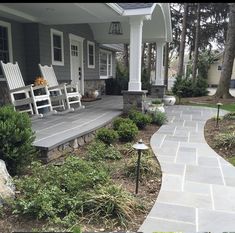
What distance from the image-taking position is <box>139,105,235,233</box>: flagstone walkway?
2.34 meters

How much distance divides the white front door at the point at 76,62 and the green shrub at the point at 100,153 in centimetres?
567

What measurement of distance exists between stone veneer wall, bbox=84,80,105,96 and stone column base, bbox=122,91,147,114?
3.51 meters

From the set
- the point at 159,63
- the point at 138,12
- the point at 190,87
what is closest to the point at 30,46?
the point at 138,12

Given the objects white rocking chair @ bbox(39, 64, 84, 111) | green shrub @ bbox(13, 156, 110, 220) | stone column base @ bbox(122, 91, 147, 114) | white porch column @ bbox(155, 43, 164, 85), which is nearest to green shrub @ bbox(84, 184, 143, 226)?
green shrub @ bbox(13, 156, 110, 220)

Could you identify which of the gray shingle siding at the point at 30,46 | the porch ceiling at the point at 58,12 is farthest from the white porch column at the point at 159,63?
the gray shingle siding at the point at 30,46

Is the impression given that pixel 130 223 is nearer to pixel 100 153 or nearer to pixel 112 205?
pixel 112 205

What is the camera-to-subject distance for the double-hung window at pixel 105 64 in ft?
43.4

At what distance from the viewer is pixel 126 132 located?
16.3 feet

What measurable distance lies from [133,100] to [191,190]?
4.20 meters

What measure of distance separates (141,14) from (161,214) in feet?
16.9

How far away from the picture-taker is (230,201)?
279 centimetres

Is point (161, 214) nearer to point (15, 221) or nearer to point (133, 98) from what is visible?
point (15, 221)

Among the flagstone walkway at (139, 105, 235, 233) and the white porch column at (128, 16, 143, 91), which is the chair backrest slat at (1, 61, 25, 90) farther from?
the flagstone walkway at (139, 105, 235, 233)

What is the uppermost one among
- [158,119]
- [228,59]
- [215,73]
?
[228,59]
